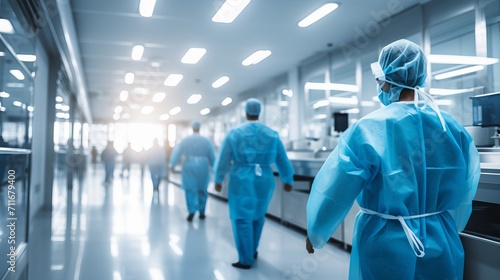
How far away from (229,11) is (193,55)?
240 centimetres

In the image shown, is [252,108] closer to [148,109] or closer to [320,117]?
[320,117]

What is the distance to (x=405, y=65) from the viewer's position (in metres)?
1.54

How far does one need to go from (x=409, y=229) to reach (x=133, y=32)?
5.31 m

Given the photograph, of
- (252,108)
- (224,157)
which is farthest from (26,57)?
(252,108)

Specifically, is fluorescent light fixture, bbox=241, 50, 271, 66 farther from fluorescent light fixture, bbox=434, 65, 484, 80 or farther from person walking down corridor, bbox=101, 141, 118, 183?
person walking down corridor, bbox=101, 141, 118, 183

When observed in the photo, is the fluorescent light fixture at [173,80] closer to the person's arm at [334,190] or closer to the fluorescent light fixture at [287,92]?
the fluorescent light fixture at [287,92]

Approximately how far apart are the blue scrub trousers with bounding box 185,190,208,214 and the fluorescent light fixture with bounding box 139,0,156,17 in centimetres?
272

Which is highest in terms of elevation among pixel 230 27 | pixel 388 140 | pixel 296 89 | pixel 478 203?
pixel 230 27

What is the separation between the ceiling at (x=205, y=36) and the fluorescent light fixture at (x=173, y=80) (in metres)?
0.17

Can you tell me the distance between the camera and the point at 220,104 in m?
13.5

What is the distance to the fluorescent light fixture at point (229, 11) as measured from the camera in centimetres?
448

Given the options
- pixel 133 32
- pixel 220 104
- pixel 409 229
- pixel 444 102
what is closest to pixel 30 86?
pixel 133 32

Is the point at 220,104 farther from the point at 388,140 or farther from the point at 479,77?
the point at 388,140

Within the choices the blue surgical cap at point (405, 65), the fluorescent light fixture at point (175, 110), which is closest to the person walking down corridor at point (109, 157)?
the fluorescent light fixture at point (175, 110)
